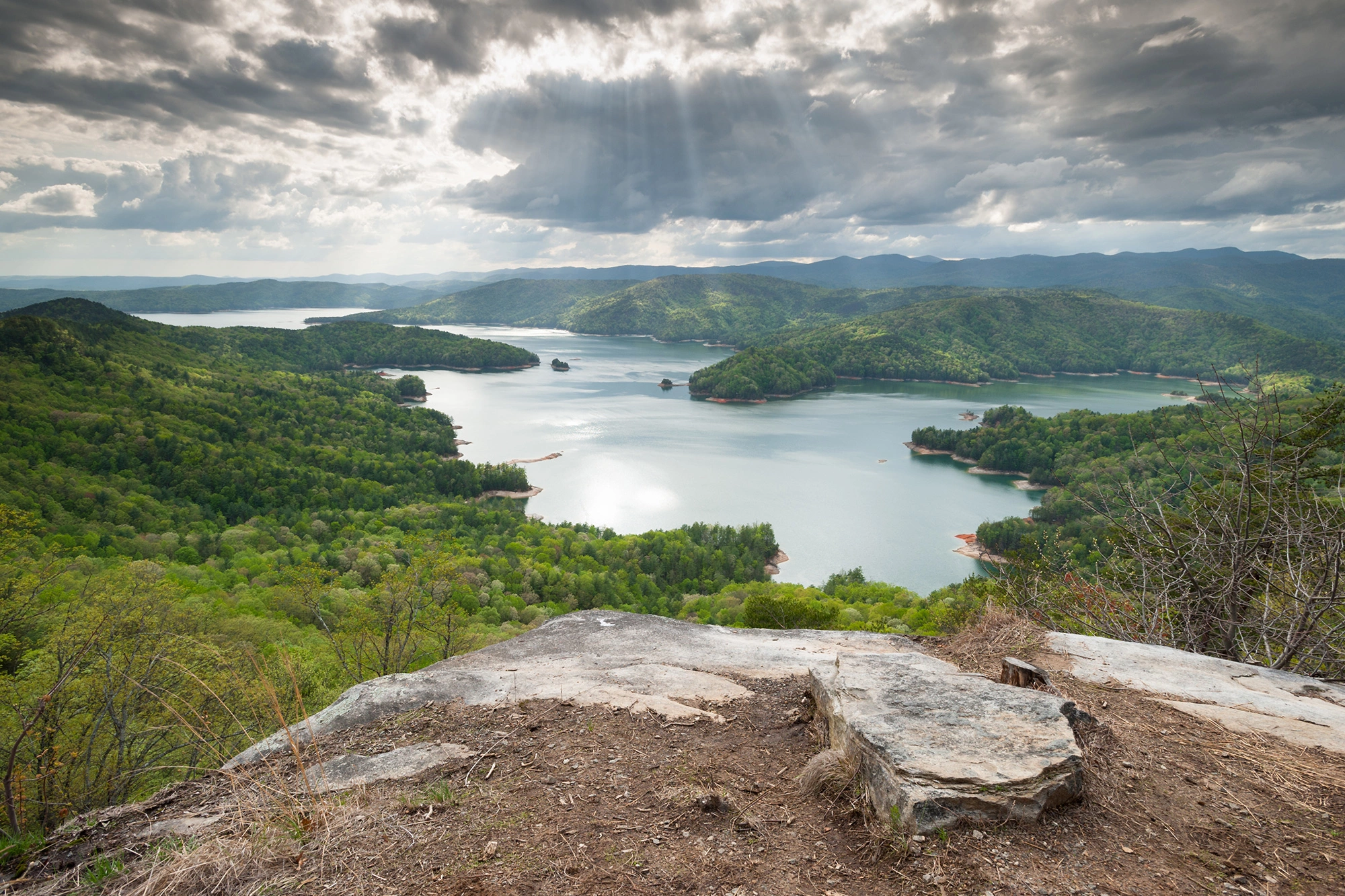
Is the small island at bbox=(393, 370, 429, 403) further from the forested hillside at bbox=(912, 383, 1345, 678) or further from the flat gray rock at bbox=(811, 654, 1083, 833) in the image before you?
the flat gray rock at bbox=(811, 654, 1083, 833)

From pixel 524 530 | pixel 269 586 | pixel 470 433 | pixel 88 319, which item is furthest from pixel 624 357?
pixel 269 586

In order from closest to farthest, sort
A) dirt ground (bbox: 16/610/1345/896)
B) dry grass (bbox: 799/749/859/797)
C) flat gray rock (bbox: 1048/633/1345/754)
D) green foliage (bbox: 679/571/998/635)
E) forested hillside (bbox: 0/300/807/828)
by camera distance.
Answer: dirt ground (bbox: 16/610/1345/896)
dry grass (bbox: 799/749/859/797)
flat gray rock (bbox: 1048/633/1345/754)
forested hillside (bbox: 0/300/807/828)
green foliage (bbox: 679/571/998/635)

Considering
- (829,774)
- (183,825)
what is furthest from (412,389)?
(829,774)

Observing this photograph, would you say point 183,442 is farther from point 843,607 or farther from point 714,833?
point 714,833

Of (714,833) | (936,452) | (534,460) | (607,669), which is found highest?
(714,833)

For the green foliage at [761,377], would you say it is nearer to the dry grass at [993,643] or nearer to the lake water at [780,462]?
the lake water at [780,462]

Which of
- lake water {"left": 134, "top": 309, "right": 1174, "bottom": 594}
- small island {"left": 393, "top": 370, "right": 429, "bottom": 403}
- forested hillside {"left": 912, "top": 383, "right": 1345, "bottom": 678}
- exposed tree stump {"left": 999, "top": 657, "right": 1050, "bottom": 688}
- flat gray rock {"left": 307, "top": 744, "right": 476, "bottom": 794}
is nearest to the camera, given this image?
flat gray rock {"left": 307, "top": 744, "right": 476, "bottom": 794}

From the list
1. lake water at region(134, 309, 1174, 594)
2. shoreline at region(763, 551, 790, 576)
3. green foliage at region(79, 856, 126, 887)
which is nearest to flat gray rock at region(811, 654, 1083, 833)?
green foliage at region(79, 856, 126, 887)
